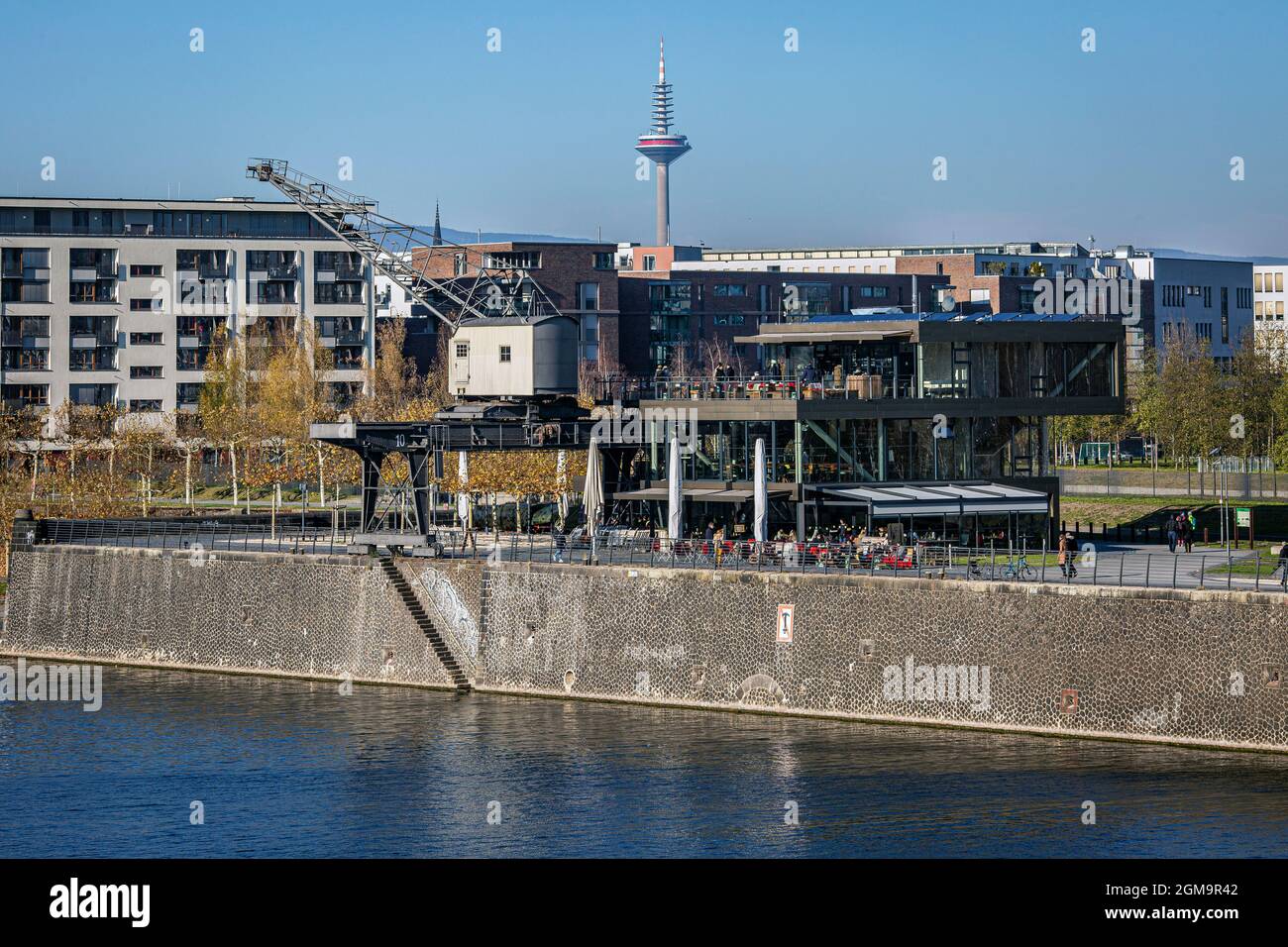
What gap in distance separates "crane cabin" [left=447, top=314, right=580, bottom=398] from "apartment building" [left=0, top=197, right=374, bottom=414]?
57640 millimetres

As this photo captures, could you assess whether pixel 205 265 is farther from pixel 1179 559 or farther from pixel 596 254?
pixel 1179 559

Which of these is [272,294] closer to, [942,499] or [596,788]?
[942,499]

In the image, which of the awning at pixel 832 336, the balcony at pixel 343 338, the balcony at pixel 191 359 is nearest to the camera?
the awning at pixel 832 336

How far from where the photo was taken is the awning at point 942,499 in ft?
221

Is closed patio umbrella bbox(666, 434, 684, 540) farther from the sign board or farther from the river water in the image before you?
the sign board

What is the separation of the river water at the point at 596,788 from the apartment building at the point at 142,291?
74.2m

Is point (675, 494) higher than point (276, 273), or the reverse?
point (276, 273)

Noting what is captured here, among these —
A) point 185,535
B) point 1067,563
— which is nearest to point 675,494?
point 1067,563

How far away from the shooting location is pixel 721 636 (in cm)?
5853

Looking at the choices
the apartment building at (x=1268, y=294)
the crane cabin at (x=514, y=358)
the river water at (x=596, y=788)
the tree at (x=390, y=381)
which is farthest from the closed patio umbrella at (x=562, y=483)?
the apartment building at (x=1268, y=294)

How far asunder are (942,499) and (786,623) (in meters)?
13.1

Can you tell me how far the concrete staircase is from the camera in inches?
2490

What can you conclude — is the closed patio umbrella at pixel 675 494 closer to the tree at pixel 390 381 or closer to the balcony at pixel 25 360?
the tree at pixel 390 381
